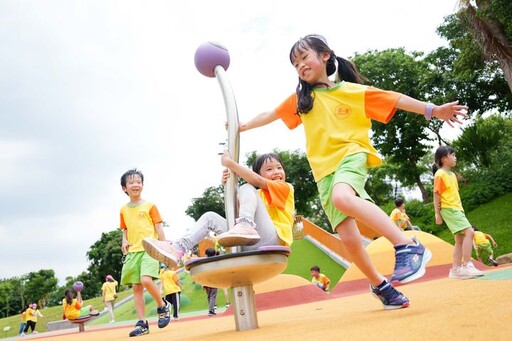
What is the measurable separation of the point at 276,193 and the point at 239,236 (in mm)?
813

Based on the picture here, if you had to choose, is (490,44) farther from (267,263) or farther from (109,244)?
(109,244)

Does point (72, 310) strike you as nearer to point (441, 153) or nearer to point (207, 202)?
point (441, 153)

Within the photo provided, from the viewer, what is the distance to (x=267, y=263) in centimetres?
270

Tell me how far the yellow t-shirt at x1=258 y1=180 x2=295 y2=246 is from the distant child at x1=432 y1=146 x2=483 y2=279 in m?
3.25

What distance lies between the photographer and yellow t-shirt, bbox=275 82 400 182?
300 cm

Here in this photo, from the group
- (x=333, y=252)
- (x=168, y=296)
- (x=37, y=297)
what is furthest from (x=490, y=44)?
(x=37, y=297)

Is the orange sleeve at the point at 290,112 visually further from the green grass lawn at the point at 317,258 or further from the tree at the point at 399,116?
the tree at the point at 399,116

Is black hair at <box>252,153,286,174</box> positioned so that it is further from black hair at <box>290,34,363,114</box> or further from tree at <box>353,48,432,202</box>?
tree at <box>353,48,432,202</box>

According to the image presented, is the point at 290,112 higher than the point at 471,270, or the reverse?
the point at 290,112

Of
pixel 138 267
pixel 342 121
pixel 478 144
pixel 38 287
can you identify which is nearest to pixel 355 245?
pixel 342 121

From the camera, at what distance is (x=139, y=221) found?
543cm

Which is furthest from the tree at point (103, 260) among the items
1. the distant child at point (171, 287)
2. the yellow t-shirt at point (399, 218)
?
the yellow t-shirt at point (399, 218)

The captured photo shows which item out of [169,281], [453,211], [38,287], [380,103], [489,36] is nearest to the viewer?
[380,103]

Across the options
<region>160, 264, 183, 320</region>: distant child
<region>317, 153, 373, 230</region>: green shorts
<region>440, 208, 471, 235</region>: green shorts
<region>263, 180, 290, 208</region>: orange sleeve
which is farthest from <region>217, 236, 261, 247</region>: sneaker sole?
<region>160, 264, 183, 320</region>: distant child
